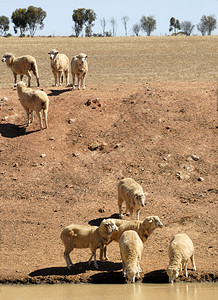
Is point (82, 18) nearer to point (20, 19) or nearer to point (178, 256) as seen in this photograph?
point (20, 19)

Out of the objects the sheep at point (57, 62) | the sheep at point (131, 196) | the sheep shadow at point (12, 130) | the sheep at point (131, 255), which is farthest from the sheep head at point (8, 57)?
the sheep at point (131, 255)

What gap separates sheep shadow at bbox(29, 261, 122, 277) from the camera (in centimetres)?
1204

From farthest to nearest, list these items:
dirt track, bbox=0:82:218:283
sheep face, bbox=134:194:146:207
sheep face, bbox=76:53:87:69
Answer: sheep face, bbox=76:53:87:69 < sheep face, bbox=134:194:146:207 < dirt track, bbox=0:82:218:283

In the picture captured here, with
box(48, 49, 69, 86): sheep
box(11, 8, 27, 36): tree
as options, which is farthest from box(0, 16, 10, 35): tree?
box(48, 49, 69, 86): sheep

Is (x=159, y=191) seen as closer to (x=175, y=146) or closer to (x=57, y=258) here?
(x=175, y=146)

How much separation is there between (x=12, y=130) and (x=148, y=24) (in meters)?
73.2

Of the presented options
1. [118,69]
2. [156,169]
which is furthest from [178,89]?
[118,69]

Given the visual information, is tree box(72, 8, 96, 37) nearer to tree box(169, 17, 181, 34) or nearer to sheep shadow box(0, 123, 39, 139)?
tree box(169, 17, 181, 34)

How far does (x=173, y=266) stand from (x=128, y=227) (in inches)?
73.0

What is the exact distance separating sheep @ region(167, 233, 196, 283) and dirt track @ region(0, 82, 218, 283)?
442 millimetres

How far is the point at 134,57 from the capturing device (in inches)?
1492

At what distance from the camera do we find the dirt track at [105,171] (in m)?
12.9

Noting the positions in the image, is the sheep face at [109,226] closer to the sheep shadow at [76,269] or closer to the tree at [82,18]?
the sheep shadow at [76,269]

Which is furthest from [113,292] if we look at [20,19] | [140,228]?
[20,19]
